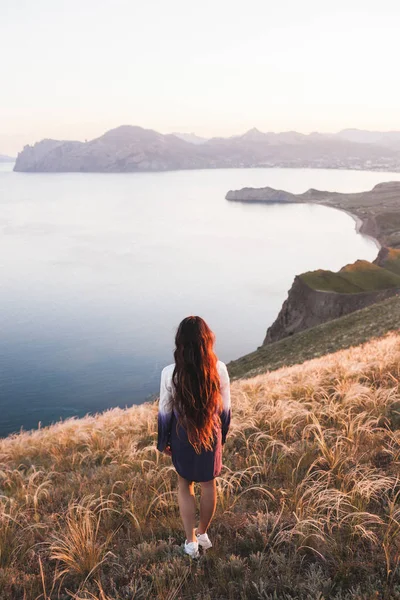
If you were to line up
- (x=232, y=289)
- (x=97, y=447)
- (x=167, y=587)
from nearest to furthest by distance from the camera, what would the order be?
1. (x=167, y=587)
2. (x=97, y=447)
3. (x=232, y=289)

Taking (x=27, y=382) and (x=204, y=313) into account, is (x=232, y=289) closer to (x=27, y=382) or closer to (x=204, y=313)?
(x=204, y=313)

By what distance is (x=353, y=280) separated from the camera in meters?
53.4

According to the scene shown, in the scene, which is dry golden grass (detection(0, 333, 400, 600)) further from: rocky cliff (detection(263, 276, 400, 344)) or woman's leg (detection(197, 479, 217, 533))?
rocky cliff (detection(263, 276, 400, 344))

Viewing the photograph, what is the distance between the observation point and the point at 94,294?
8312 centimetres

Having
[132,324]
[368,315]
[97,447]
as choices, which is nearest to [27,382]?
[132,324]

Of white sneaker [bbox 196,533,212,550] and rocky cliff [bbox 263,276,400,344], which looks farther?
rocky cliff [bbox 263,276,400,344]

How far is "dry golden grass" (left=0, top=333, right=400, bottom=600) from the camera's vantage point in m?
3.78

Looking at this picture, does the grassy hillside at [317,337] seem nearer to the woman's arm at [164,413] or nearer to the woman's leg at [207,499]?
the woman's leg at [207,499]

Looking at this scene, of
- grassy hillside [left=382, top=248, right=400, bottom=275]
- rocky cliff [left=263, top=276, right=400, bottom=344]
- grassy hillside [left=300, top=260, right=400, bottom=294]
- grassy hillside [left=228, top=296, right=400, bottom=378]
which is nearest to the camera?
grassy hillside [left=228, top=296, right=400, bottom=378]

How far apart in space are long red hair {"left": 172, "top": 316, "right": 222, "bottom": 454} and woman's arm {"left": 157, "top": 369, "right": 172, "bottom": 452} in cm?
10

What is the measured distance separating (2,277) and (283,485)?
101263 mm

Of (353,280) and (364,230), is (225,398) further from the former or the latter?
(364,230)

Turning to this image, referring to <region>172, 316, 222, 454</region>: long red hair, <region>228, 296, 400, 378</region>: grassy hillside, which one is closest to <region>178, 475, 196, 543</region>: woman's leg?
<region>172, 316, 222, 454</region>: long red hair

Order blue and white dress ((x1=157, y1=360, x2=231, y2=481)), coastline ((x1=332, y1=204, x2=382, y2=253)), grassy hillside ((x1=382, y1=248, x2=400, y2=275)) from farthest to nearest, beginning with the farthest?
coastline ((x1=332, y1=204, x2=382, y2=253)) → grassy hillside ((x1=382, y1=248, x2=400, y2=275)) → blue and white dress ((x1=157, y1=360, x2=231, y2=481))
